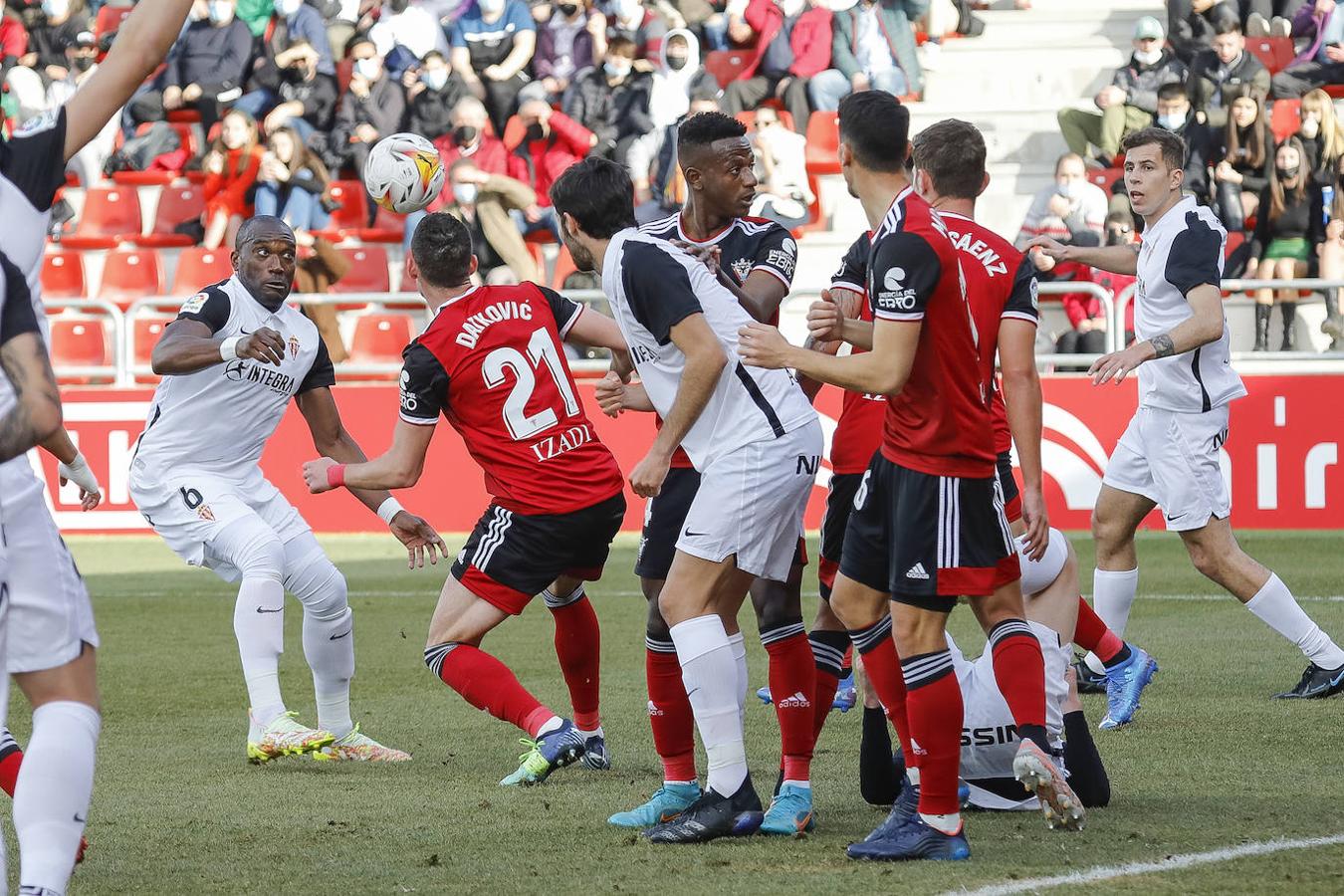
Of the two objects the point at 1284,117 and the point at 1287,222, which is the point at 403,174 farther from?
the point at 1284,117

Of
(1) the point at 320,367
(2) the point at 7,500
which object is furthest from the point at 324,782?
(2) the point at 7,500

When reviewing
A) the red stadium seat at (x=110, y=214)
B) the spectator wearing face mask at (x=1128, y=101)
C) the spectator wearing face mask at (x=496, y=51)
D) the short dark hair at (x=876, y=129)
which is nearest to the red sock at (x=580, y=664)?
the short dark hair at (x=876, y=129)

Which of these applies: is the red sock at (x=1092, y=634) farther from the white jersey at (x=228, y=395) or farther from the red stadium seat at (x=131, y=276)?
the red stadium seat at (x=131, y=276)

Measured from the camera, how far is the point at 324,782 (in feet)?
21.7

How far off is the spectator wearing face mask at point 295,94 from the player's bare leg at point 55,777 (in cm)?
1698

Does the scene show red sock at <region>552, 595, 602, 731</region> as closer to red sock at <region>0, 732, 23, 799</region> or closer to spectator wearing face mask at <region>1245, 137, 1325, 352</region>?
red sock at <region>0, 732, 23, 799</region>

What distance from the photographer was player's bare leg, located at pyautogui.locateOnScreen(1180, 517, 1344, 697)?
25.3ft

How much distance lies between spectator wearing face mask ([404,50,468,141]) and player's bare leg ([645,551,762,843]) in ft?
49.9

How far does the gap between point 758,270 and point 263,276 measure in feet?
8.33

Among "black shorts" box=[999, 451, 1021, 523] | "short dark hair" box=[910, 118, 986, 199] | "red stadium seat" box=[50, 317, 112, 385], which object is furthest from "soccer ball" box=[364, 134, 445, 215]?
"red stadium seat" box=[50, 317, 112, 385]

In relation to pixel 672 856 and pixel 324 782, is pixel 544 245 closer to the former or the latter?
pixel 324 782

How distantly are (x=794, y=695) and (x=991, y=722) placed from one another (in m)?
0.63

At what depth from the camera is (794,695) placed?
557 cm

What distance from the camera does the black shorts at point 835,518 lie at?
6.45m
